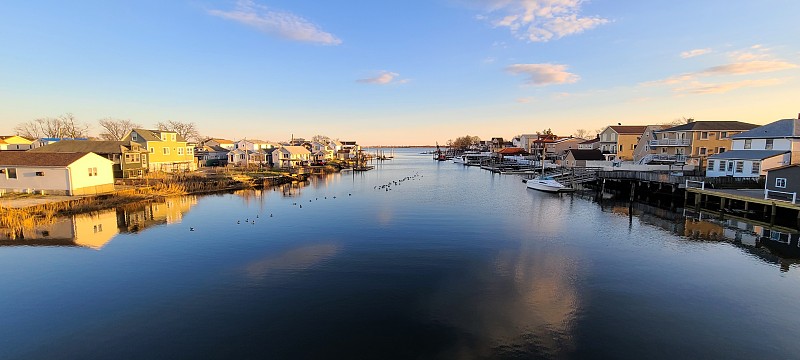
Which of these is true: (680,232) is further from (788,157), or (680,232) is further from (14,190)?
(14,190)

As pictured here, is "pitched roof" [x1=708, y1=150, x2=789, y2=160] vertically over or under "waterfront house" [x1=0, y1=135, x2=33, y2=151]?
under

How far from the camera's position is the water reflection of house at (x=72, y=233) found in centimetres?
2398

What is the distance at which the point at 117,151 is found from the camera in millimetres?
47250

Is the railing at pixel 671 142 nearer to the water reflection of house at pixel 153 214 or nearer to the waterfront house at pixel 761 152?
the waterfront house at pixel 761 152

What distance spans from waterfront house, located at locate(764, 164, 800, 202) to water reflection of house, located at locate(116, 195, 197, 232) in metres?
50.7

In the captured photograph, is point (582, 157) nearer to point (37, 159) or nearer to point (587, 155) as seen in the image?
point (587, 155)

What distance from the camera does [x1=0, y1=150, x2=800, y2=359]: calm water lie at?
12.2m

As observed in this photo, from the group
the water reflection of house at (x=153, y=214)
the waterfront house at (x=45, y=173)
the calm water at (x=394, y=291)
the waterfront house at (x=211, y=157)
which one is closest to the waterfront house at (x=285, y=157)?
the waterfront house at (x=211, y=157)

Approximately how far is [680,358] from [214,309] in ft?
55.6

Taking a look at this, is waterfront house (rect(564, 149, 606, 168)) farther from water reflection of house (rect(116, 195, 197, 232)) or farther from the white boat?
water reflection of house (rect(116, 195, 197, 232))

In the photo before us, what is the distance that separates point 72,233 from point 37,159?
56.4 feet

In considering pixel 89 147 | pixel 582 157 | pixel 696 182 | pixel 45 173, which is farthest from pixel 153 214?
pixel 582 157

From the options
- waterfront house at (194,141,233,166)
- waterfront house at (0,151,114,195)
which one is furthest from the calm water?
waterfront house at (194,141,233,166)

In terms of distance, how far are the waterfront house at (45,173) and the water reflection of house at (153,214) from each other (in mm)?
6740
